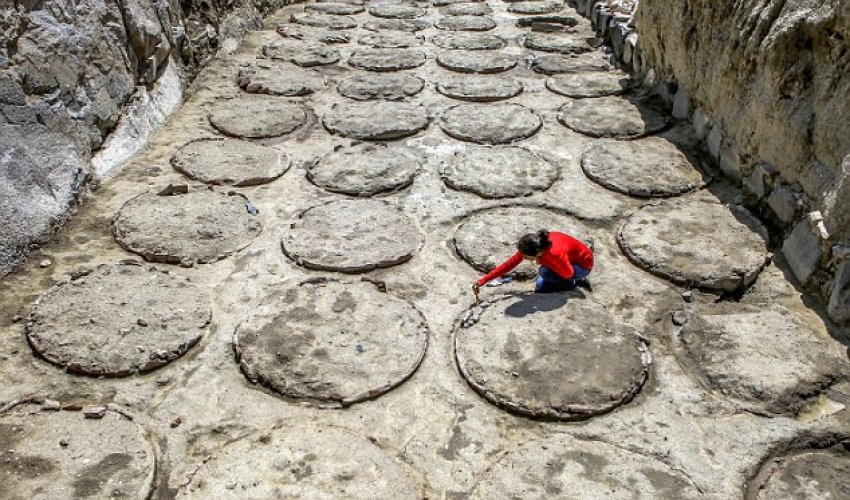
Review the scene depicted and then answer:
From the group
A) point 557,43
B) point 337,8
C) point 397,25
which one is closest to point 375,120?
point 557,43

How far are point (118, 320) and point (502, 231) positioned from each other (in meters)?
1.91

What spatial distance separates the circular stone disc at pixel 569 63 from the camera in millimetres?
5770

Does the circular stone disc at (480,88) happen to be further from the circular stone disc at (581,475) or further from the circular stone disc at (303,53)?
the circular stone disc at (581,475)

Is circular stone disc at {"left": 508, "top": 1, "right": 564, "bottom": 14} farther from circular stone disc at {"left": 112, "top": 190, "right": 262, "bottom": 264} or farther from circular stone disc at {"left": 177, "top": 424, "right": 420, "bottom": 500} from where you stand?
circular stone disc at {"left": 177, "top": 424, "right": 420, "bottom": 500}

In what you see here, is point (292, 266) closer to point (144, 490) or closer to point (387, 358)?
point (387, 358)

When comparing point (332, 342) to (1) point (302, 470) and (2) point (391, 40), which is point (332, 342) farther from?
(2) point (391, 40)

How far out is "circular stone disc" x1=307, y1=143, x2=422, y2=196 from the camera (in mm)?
3861

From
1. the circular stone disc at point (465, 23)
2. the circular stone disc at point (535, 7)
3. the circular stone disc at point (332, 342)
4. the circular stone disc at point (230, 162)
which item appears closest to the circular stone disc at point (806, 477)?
the circular stone disc at point (332, 342)

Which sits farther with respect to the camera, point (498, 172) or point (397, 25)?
point (397, 25)

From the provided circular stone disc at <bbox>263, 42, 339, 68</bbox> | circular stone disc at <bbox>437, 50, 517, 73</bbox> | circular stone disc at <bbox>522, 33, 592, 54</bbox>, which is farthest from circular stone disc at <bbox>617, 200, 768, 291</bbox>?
circular stone disc at <bbox>263, 42, 339, 68</bbox>

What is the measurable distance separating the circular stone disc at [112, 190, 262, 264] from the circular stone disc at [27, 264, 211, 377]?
0.20 m

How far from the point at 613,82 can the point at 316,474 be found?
4463 millimetres

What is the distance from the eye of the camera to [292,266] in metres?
3.19

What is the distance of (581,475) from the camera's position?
6.91ft
